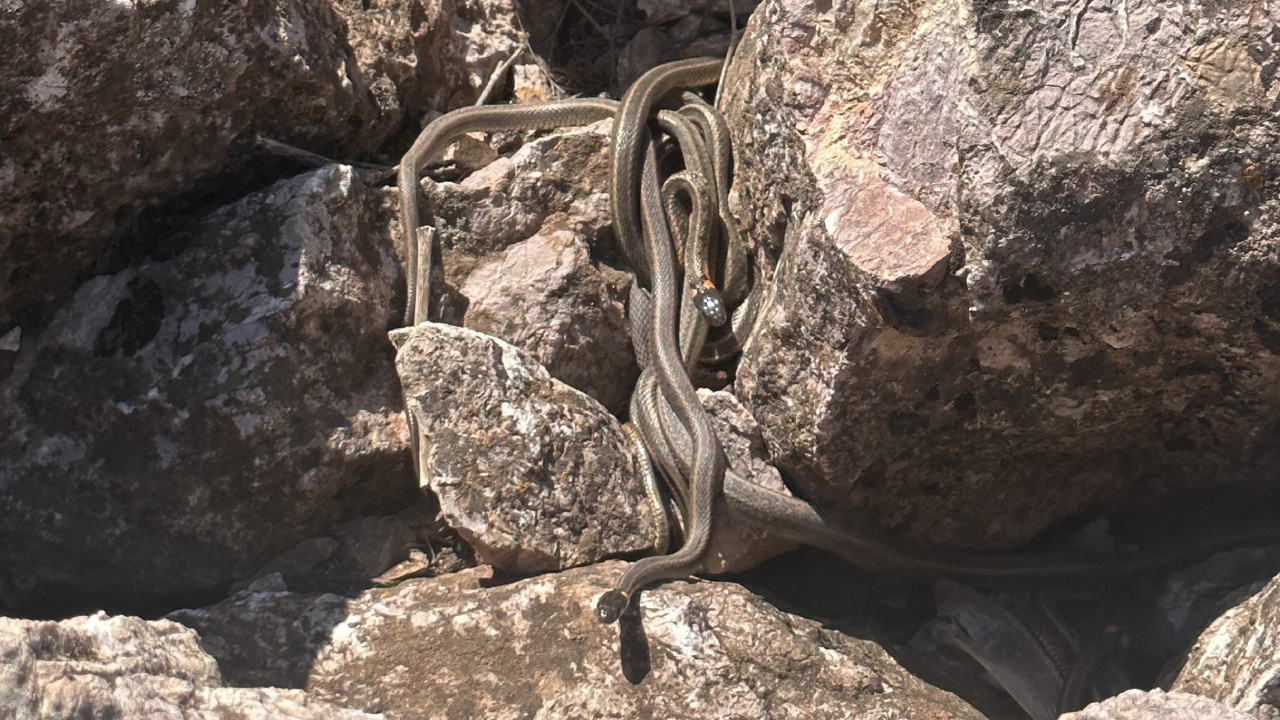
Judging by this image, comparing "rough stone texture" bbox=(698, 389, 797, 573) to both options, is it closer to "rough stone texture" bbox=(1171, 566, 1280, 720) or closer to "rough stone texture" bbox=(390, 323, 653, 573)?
"rough stone texture" bbox=(390, 323, 653, 573)

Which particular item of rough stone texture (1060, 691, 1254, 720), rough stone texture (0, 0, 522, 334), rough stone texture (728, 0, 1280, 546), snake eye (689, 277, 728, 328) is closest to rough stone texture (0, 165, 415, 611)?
rough stone texture (0, 0, 522, 334)

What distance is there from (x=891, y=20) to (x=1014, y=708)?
249cm

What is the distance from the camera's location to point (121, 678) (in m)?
2.75

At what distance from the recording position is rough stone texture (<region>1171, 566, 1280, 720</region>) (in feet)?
9.80

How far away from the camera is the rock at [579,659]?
136 inches

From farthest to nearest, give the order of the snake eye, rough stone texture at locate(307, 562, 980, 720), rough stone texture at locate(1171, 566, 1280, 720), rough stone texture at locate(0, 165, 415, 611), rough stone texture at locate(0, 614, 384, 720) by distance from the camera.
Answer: the snake eye < rough stone texture at locate(0, 165, 415, 611) < rough stone texture at locate(307, 562, 980, 720) < rough stone texture at locate(1171, 566, 1280, 720) < rough stone texture at locate(0, 614, 384, 720)

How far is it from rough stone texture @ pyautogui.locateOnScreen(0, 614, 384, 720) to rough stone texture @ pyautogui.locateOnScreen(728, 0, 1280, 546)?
2019 millimetres

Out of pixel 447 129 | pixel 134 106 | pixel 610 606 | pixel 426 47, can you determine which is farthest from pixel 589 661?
pixel 426 47

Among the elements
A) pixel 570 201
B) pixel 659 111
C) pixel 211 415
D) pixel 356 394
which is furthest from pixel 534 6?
pixel 211 415

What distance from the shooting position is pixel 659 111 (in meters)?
5.21

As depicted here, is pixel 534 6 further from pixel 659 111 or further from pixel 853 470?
pixel 853 470

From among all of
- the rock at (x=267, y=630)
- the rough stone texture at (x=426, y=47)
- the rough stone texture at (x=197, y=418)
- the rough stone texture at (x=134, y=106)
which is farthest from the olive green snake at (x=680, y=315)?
the rock at (x=267, y=630)

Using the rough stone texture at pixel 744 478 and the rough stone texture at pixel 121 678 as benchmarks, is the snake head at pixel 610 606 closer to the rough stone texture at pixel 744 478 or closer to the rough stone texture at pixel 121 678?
the rough stone texture at pixel 744 478

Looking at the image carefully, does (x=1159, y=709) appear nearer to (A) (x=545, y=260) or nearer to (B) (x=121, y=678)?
(B) (x=121, y=678)
